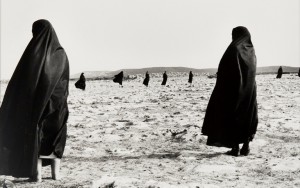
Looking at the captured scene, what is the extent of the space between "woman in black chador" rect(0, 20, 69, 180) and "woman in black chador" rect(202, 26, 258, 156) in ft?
8.57

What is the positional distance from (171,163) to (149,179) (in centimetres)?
104

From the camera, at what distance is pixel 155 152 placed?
21.7ft

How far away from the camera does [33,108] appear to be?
168 inches

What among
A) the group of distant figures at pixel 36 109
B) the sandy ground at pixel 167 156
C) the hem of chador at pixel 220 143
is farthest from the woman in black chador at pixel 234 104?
the group of distant figures at pixel 36 109

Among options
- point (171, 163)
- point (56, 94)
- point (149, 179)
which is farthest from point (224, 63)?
point (56, 94)

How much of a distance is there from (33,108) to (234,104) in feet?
10.2

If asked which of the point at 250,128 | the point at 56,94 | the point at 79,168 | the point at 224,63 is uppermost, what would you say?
the point at 224,63

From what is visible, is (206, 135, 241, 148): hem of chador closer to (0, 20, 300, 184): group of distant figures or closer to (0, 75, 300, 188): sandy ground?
(0, 75, 300, 188): sandy ground

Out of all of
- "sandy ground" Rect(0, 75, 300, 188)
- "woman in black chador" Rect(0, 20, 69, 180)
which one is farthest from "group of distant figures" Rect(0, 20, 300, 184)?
"sandy ground" Rect(0, 75, 300, 188)

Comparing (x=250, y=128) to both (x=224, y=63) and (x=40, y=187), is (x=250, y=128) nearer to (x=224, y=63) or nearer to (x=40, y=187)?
(x=224, y=63)

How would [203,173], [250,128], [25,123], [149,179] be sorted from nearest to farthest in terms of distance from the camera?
[25,123] → [149,179] → [203,173] → [250,128]

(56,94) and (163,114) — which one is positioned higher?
(56,94)

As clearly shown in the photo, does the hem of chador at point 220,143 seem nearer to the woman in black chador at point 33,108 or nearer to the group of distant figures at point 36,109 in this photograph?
the group of distant figures at point 36,109

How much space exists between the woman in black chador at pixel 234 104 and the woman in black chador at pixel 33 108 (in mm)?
2612
